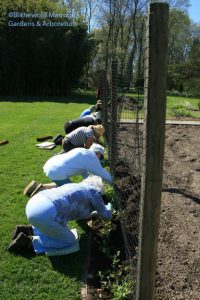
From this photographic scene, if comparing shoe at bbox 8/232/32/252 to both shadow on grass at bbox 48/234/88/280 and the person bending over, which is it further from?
the person bending over

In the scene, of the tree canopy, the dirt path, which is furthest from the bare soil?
the tree canopy

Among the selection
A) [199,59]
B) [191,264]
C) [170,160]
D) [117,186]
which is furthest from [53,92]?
[191,264]

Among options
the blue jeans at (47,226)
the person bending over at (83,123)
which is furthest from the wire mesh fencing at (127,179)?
the person bending over at (83,123)

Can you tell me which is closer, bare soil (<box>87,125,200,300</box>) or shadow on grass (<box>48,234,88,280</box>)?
bare soil (<box>87,125,200,300</box>)

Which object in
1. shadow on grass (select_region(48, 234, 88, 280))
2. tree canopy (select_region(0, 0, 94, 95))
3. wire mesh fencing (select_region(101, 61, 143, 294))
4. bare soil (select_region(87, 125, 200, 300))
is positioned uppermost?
tree canopy (select_region(0, 0, 94, 95))

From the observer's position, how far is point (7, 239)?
4.04m

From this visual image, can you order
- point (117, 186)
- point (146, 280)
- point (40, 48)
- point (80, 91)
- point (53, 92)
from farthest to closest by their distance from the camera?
1. point (80, 91)
2. point (53, 92)
3. point (40, 48)
4. point (117, 186)
5. point (146, 280)

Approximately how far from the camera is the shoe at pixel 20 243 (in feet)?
12.4

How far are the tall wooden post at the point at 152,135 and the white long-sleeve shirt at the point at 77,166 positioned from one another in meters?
2.23

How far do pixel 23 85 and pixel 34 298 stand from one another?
2283 cm

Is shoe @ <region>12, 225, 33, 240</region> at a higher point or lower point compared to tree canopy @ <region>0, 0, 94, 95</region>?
lower

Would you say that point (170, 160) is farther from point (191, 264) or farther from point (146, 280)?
point (146, 280)

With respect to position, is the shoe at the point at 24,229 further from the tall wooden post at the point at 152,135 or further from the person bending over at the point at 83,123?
the person bending over at the point at 83,123

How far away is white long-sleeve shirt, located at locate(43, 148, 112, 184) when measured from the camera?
4594 mm
